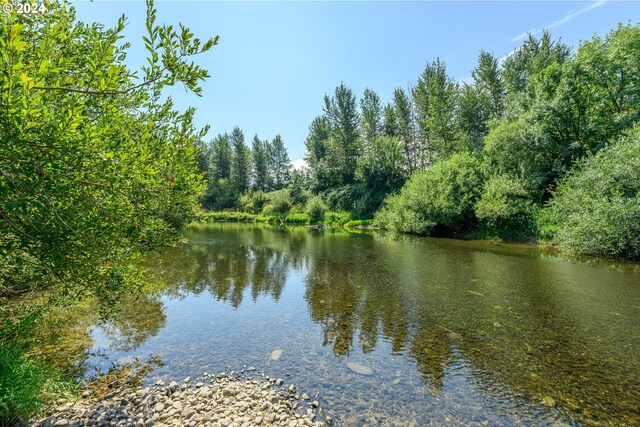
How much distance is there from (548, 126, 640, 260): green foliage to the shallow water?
2046 mm

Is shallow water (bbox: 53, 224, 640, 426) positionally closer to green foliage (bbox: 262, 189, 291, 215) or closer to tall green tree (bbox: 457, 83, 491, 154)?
tall green tree (bbox: 457, 83, 491, 154)

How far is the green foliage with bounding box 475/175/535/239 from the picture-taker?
2578 cm

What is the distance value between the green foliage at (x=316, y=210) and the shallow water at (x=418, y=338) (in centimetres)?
3744

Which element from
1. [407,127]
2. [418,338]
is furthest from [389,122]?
[418,338]

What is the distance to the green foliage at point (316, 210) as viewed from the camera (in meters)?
52.4

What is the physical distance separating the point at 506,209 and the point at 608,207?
31.0ft

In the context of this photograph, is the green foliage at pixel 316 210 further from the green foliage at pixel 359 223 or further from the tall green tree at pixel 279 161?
the tall green tree at pixel 279 161

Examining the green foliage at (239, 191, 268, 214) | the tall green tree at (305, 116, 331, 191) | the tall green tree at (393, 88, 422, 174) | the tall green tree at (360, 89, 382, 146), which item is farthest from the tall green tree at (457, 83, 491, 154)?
the green foliage at (239, 191, 268, 214)

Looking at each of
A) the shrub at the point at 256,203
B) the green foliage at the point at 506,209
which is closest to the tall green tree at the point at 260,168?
the shrub at the point at 256,203

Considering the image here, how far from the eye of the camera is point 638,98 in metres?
23.0

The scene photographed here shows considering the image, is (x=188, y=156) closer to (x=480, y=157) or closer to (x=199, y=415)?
(x=199, y=415)

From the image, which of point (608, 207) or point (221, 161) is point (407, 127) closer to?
point (608, 207)

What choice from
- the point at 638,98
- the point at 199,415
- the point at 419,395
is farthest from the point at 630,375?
the point at 638,98

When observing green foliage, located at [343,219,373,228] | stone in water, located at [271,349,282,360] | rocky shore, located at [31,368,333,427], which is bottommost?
stone in water, located at [271,349,282,360]
